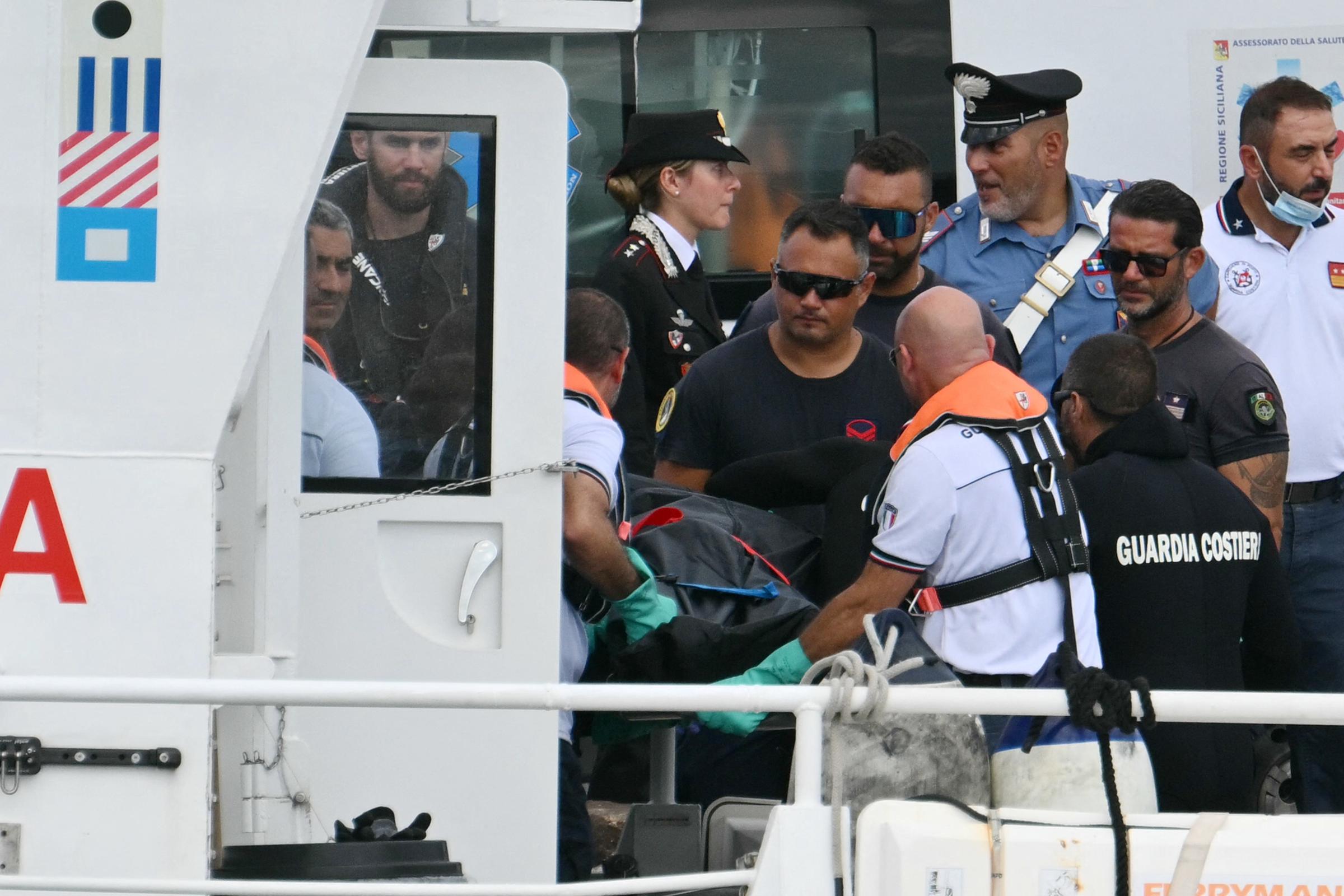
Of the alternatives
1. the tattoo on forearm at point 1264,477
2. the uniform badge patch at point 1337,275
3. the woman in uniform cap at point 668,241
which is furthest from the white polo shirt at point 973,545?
the uniform badge patch at point 1337,275

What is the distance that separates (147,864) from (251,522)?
754 millimetres

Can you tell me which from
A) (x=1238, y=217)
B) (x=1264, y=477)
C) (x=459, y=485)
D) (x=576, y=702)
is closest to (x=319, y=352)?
(x=459, y=485)

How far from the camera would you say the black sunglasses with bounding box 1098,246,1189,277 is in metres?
4.73

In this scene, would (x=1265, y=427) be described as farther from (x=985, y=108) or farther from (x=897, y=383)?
(x=985, y=108)

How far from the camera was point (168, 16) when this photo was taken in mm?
2477

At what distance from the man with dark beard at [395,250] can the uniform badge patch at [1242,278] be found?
9.29ft

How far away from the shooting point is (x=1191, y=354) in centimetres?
470

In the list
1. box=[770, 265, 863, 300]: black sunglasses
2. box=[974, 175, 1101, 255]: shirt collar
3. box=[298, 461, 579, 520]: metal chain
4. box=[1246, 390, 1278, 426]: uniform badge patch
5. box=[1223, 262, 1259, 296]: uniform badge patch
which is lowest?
box=[298, 461, 579, 520]: metal chain

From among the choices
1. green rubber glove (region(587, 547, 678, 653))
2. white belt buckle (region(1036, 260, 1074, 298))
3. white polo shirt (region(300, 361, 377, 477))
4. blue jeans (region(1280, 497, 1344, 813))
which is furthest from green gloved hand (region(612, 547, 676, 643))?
white belt buckle (region(1036, 260, 1074, 298))

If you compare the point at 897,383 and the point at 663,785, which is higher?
the point at 897,383

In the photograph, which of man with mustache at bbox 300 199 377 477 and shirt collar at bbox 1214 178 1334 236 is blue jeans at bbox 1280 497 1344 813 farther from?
man with mustache at bbox 300 199 377 477

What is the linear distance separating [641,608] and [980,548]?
29.2 inches

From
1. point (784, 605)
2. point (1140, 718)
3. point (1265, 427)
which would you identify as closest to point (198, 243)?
point (1140, 718)

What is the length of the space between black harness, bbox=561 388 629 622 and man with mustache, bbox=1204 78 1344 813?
2.04m
